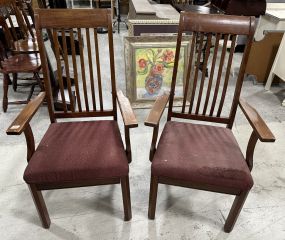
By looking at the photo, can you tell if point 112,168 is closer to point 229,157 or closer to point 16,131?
point 16,131

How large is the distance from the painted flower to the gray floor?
2.76ft

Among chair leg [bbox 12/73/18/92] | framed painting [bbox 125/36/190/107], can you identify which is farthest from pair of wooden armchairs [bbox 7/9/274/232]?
chair leg [bbox 12/73/18/92]

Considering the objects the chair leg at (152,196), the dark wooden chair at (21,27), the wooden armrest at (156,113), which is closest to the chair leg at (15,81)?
the dark wooden chair at (21,27)

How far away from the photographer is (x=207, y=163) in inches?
46.4

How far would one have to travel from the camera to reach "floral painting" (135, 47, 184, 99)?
7.40 ft

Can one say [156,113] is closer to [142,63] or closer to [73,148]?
[73,148]

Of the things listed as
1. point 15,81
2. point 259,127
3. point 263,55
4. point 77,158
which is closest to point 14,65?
point 15,81

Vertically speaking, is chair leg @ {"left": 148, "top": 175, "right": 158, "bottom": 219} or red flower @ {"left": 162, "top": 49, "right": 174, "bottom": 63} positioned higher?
red flower @ {"left": 162, "top": 49, "right": 174, "bottom": 63}

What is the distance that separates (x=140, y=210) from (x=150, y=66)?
133cm

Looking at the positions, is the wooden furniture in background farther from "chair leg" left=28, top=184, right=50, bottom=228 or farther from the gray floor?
"chair leg" left=28, top=184, right=50, bottom=228

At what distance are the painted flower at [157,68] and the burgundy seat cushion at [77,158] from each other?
112 cm

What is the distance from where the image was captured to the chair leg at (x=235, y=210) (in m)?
1.20

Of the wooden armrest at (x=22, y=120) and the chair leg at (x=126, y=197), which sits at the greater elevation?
the wooden armrest at (x=22, y=120)

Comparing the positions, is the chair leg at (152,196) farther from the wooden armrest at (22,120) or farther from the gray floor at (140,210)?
the wooden armrest at (22,120)
